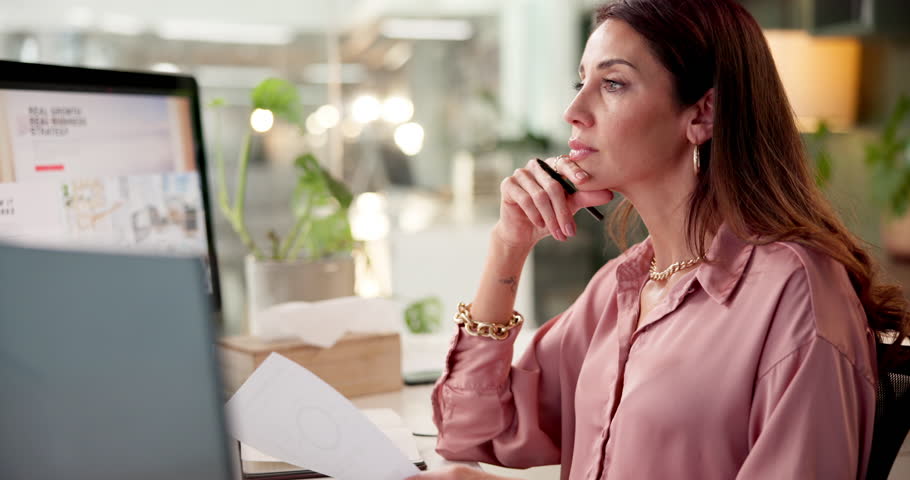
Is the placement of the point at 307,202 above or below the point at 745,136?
below

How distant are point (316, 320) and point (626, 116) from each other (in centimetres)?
64

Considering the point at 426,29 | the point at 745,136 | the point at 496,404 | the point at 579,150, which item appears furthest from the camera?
the point at 426,29

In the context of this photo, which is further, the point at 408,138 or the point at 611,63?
the point at 408,138

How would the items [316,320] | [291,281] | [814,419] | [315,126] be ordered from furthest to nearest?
[315,126], [291,281], [316,320], [814,419]

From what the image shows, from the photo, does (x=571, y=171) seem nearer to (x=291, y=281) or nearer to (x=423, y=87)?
(x=291, y=281)

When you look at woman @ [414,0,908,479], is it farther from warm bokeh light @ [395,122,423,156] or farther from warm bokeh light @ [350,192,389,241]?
warm bokeh light @ [350,192,389,241]

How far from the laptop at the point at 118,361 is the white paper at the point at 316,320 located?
0.95 metres

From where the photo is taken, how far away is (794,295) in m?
0.86

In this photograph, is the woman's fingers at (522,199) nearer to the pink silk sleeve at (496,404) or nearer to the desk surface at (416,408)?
the pink silk sleeve at (496,404)

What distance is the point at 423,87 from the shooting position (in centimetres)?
545

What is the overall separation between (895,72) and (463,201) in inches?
102

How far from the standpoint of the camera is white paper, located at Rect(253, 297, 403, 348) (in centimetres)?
136

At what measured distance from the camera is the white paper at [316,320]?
4.46 feet

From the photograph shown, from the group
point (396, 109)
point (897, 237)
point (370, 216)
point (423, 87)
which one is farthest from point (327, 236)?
point (423, 87)
